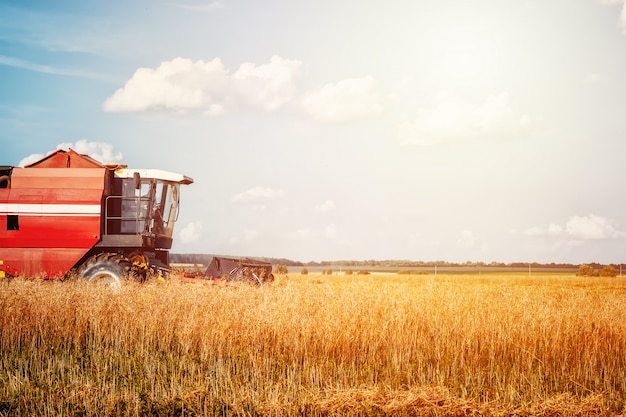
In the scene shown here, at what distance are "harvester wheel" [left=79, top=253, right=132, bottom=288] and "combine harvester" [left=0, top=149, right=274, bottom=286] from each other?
0.07 metres

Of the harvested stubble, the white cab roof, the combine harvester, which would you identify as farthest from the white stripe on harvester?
the harvested stubble

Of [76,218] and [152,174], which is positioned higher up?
[152,174]

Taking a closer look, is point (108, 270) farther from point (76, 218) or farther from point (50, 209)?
point (50, 209)

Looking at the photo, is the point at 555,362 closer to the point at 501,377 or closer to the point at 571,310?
the point at 501,377

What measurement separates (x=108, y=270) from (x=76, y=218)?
174cm

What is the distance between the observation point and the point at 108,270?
47.5ft

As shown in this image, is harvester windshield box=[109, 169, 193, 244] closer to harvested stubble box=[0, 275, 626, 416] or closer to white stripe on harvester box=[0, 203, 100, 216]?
white stripe on harvester box=[0, 203, 100, 216]

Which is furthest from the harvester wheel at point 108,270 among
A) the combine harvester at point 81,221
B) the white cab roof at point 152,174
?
the white cab roof at point 152,174

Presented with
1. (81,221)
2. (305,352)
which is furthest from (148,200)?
(305,352)

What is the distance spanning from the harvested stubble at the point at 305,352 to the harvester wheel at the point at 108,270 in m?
1.77

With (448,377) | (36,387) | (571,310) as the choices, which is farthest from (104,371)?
(571,310)

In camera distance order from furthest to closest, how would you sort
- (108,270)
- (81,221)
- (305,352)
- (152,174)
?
(152,174)
(81,221)
(108,270)
(305,352)

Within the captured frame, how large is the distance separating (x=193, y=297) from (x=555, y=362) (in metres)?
5.85

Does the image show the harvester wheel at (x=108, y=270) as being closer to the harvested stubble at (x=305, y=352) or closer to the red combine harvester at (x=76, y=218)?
the red combine harvester at (x=76, y=218)
